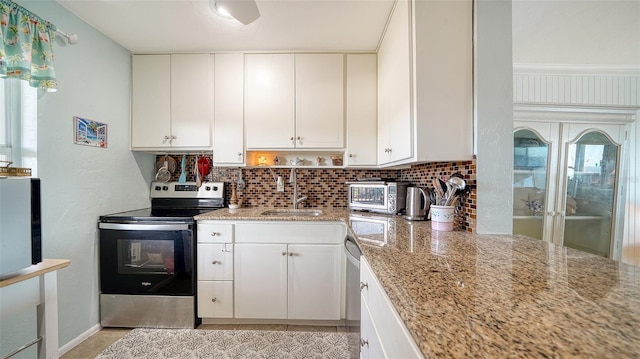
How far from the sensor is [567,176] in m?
2.25

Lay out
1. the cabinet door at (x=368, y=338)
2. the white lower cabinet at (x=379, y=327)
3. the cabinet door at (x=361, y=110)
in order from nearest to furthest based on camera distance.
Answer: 1. the white lower cabinet at (x=379, y=327)
2. the cabinet door at (x=368, y=338)
3. the cabinet door at (x=361, y=110)

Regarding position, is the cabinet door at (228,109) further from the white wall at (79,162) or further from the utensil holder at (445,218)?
the utensil holder at (445,218)

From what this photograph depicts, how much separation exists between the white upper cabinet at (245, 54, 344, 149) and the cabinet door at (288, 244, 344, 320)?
924mm

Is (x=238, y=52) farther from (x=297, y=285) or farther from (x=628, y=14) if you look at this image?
(x=628, y=14)

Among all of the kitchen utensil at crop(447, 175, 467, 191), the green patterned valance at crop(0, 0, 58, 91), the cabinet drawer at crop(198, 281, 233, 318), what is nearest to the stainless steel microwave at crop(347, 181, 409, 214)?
the kitchen utensil at crop(447, 175, 467, 191)

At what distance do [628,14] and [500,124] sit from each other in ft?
4.78

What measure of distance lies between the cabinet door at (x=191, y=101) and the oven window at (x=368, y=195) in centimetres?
142

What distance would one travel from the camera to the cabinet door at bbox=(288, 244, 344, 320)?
180cm

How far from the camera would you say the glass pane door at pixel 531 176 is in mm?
2248

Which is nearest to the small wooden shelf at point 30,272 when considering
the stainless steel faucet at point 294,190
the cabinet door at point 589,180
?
the stainless steel faucet at point 294,190

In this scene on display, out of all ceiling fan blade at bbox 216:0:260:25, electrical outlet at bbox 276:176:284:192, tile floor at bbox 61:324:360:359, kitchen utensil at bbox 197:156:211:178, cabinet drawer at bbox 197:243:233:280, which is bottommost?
tile floor at bbox 61:324:360:359

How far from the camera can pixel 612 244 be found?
226 cm

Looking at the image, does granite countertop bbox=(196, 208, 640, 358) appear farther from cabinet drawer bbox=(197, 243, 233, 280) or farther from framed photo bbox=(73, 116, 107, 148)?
framed photo bbox=(73, 116, 107, 148)

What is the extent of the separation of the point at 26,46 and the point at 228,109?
3.78 ft
